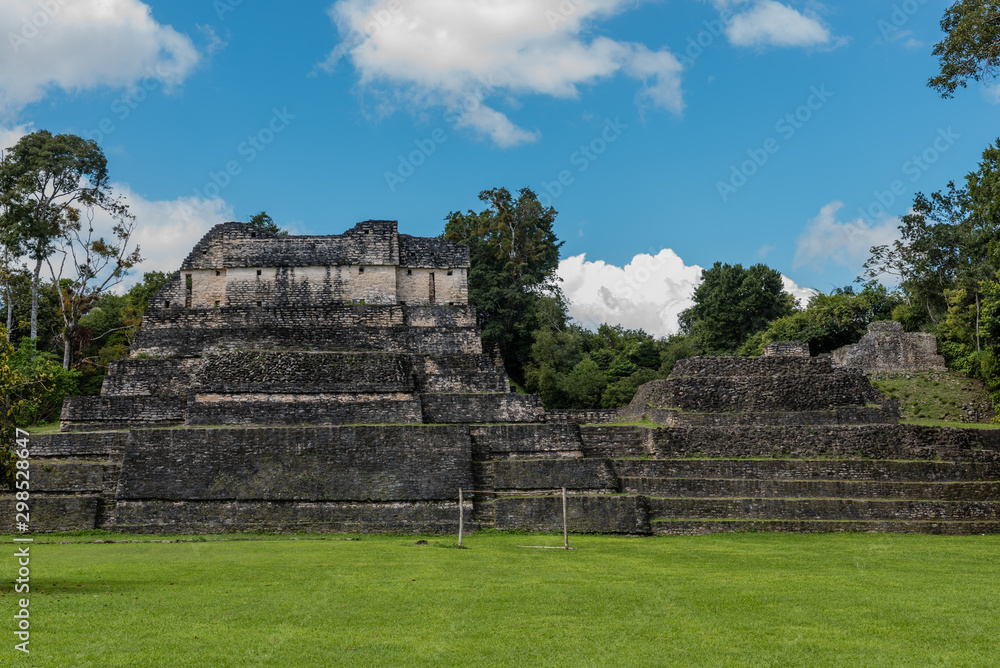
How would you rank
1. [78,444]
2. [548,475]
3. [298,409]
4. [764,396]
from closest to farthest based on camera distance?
[548,475], [78,444], [298,409], [764,396]

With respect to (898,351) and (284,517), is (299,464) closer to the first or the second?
(284,517)

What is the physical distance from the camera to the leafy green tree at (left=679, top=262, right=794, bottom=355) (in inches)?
1516

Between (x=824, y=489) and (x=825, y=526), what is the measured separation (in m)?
1.06

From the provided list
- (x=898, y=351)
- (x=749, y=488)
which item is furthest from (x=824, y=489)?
(x=898, y=351)

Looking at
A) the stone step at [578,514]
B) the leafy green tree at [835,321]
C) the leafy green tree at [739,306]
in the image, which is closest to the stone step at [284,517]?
the stone step at [578,514]

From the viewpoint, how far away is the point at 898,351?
2672 cm

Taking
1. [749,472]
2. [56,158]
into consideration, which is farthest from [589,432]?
[56,158]

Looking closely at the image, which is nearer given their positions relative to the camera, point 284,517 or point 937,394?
point 284,517

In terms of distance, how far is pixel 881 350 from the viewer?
2694cm

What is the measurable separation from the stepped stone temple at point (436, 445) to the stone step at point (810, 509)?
0.04m

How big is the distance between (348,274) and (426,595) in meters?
16.9

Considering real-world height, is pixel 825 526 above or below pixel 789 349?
below

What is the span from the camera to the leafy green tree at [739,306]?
3850 centimetres

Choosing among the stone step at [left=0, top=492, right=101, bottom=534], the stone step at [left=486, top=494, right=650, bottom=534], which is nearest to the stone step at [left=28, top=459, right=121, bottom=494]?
the stone step at [left=0, top=492, right=101, bottom=534]
